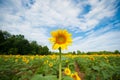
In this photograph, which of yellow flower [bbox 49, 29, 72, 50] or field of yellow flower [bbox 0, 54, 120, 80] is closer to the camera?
yellow flower [bbox 49, 29, 72, 50]

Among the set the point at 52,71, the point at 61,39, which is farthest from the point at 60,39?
the point at 52,71

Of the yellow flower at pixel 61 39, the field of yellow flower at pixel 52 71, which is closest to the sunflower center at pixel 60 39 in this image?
the yellow flower at pixel 61 39

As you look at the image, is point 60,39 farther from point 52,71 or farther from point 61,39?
point 52,71

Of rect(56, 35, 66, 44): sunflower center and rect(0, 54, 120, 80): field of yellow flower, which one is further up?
rect(56, 35, 66, 44): sunflower center

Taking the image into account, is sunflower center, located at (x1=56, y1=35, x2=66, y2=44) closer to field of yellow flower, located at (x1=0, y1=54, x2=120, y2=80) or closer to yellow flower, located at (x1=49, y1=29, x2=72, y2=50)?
yellow flower, located at (x1=49, y1=29, x2=72, y2=50)

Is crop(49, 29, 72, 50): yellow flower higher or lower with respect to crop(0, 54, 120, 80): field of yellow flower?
higher

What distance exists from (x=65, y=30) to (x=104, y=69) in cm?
241

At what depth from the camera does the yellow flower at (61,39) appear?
1.76m

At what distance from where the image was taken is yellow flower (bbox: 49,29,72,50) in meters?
1.76

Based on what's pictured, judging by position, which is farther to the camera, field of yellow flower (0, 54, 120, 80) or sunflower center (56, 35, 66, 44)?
field of yellow flower (0, 54, 120, 80)

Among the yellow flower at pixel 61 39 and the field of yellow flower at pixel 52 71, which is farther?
the field of yellow flower at pixel 52 71

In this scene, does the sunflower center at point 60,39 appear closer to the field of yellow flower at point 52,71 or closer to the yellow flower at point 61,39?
the yellow flower at point 61,39

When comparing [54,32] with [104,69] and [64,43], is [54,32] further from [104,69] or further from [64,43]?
[104,69]

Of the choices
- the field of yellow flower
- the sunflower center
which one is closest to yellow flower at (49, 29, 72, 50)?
the sunflower center
